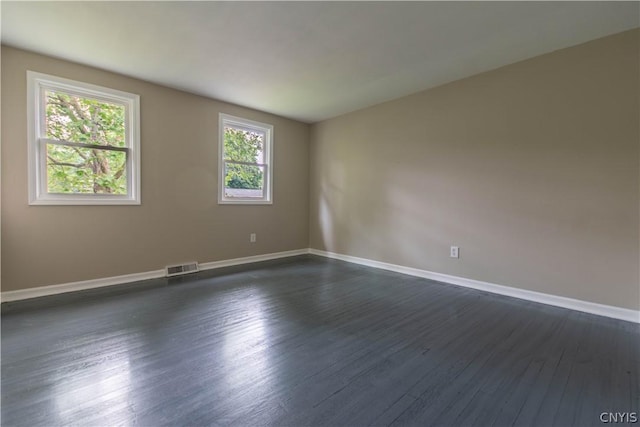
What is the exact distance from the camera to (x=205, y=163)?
4148 millimetres

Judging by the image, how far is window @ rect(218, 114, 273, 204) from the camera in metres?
4.40

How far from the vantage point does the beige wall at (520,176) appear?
2.68 m

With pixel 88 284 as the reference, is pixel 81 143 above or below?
above

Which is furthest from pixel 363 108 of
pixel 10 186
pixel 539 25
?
pixel 10 186

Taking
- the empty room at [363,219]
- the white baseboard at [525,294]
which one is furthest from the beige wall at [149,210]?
the white baseboard at [525,294]

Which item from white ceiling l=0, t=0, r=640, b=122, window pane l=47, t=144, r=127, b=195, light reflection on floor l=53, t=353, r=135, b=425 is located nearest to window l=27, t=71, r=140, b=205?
window pane l=47, t=144, r=127, b=195

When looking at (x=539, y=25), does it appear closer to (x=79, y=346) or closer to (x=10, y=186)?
(x=79, y=346)

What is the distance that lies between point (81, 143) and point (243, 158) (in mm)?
2031

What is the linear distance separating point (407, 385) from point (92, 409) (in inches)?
64.4

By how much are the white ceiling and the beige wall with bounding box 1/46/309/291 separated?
1.14ft

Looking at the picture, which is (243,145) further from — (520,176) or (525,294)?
(525,294)

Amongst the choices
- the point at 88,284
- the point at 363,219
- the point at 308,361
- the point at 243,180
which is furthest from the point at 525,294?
the point at 88,284

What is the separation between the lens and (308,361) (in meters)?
1.89

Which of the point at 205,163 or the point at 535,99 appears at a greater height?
the point at 535,99
